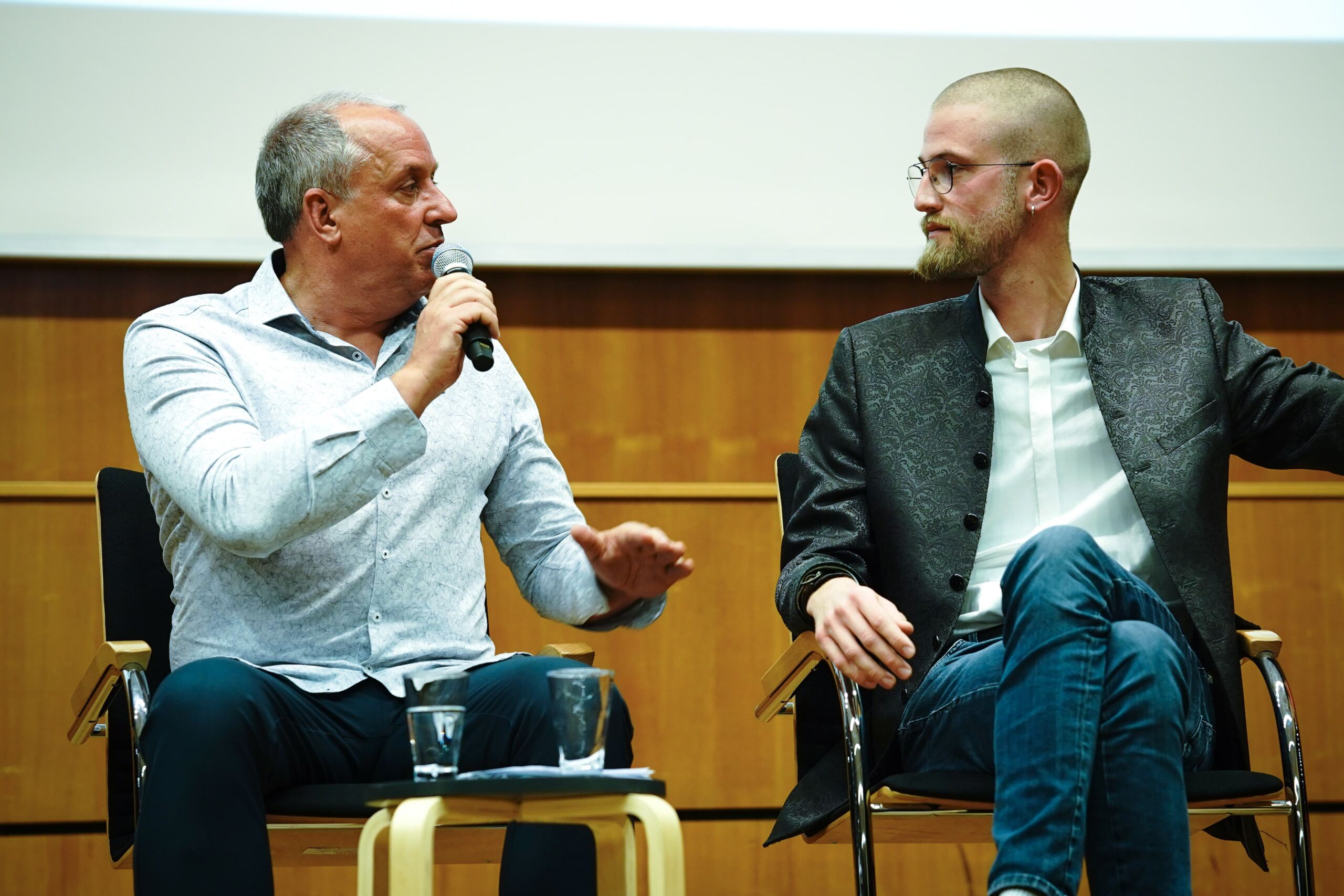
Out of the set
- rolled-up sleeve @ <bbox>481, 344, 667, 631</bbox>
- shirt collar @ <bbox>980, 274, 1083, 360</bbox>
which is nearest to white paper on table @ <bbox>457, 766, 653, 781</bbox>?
rolled-up sleeve @ <bbox>481, 344, 667, 631</bbox>

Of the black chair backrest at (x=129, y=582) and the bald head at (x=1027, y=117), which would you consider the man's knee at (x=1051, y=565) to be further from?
the black chair backrest at (x=129, y=582)

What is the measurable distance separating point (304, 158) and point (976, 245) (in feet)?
3.17

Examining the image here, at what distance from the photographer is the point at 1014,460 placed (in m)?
1.96

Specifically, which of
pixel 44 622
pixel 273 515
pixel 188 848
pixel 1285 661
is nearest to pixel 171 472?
pixel 273 515

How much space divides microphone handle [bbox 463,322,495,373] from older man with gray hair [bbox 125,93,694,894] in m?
0.01

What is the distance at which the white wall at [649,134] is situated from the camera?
2.66 meters

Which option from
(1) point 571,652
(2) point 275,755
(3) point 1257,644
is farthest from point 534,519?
(3) point 1257,644

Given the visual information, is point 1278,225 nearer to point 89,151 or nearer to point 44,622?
point 89,151

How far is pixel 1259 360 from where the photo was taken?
1.96 metres

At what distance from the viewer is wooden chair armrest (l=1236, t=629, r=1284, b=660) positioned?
5.97ft

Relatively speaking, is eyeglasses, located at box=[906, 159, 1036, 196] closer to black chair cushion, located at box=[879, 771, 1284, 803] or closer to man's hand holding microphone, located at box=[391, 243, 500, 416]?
man's hand holding microphone, located at box=[391, 243, 500, 416]

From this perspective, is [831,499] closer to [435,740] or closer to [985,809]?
[985,809]

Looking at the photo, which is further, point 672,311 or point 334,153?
point 672,311

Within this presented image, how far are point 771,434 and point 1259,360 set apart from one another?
1.08 m
